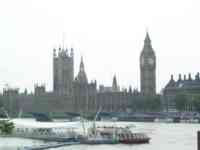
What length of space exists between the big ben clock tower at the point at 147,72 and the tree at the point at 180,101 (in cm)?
977

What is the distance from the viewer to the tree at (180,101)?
446 ft

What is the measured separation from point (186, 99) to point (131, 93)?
16965 millimetres

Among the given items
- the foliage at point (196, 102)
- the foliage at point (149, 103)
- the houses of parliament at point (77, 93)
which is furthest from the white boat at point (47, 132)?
Result: the houses of parliament at point (77, 93)

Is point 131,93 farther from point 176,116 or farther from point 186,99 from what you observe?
point 176,116

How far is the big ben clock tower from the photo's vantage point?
15025 cm

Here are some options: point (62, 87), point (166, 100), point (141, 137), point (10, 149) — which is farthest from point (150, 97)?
point (10, 149)

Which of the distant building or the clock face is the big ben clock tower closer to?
the clock face

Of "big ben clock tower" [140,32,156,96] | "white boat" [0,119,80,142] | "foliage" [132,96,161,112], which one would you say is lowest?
"white boat" [0,119,80,142]

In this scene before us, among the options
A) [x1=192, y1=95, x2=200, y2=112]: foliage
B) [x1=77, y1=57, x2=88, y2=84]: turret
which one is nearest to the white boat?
[x1=192, y1=95, x2=200, y2=112]: foliage

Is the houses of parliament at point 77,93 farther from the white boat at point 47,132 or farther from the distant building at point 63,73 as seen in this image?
the white boat at point 47,132

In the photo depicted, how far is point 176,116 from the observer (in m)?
125

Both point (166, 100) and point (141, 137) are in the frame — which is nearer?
point (141, 137)

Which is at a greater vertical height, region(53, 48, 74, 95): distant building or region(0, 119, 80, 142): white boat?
region(53, 48, 74, 95): distant building

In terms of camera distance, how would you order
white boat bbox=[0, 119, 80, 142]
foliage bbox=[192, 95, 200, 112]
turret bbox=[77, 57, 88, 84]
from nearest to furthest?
white boat bbox=[0, 119, 80, 142]
foliage bbox=[192, 95, 200, 112]
turret bbox=[77, 57, 88, 84]
